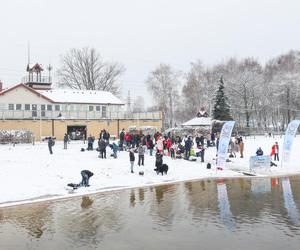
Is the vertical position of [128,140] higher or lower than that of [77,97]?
lower

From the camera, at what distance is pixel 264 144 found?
154 ft

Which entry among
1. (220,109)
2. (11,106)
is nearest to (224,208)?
(11,106)

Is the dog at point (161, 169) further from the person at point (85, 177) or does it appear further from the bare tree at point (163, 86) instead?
the bare tree at point (163, 86)

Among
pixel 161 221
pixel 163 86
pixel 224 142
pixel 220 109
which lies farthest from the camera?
pixel 163 86

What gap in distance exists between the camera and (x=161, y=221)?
50.5ft

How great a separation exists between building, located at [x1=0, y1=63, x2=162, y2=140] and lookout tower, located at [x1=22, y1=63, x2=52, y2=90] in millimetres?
7202

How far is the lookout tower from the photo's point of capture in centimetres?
6531

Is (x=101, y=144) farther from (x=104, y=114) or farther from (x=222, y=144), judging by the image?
(x=104, y=114)

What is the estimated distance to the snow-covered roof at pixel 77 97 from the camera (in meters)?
57.8

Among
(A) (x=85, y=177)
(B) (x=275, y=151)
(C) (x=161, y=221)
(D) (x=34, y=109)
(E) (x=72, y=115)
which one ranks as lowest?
(C) (x=161, y=221)

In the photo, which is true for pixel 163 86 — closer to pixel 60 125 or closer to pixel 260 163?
pixel 60 125

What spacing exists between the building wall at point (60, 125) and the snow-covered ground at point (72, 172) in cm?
1283

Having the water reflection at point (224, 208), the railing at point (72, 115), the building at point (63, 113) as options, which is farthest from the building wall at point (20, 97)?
the water reflection at point (224, 208)

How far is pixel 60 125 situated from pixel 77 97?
808cm
